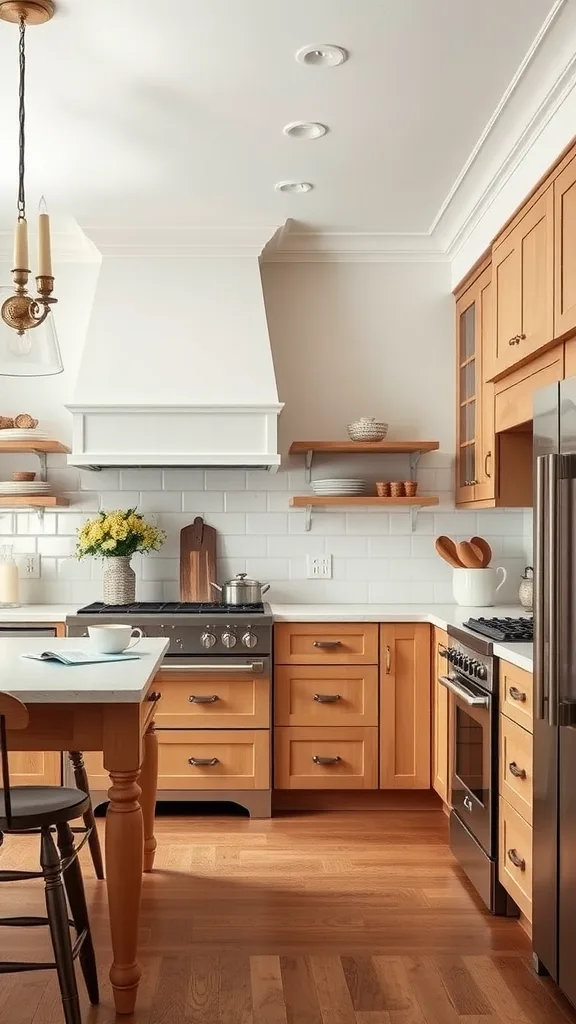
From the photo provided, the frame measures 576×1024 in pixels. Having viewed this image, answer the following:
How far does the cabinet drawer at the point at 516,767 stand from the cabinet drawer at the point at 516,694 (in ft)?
0.10

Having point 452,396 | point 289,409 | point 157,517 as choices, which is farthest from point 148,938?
point 452,396

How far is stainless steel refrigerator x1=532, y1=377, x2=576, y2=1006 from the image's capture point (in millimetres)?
2537

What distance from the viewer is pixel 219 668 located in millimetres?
4457

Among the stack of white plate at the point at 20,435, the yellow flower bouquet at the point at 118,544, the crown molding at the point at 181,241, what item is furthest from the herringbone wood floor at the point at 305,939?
the crown molding at the point at 181,241

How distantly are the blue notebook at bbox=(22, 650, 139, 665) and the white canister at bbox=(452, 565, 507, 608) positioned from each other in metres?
2.23

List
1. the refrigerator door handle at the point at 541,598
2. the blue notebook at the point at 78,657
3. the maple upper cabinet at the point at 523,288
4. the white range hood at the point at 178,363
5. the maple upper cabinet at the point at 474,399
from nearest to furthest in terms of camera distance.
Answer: the refrigerator door handle at the point at 541,598 → the blue notebook at the point at 78,657 → the maple upper cabinet at the point at 523,288 → the maple upper cabinet at the point at 474,399 → the white range hood at the point at 178,363

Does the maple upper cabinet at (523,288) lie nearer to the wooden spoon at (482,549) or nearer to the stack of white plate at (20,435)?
the wooden spoon at (482,549)

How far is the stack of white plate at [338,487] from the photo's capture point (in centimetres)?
492

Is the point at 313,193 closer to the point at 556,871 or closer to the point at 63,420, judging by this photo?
the point at 63,420

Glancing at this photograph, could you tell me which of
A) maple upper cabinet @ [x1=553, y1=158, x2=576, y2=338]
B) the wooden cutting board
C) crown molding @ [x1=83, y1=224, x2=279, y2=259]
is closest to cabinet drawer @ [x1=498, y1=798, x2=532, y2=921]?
maple upper cabinet @ [x1=553, y1=158, x2=576, y2=338]

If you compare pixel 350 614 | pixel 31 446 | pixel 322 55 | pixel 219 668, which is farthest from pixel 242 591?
Result: pixel 322 55

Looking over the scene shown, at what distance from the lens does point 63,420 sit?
16.9ft

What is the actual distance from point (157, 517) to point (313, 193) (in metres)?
1.84

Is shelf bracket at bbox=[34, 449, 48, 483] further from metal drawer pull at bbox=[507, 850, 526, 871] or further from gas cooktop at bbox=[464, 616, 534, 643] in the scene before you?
metal drawer pull at bbox=[507, 850, 526, 871]
